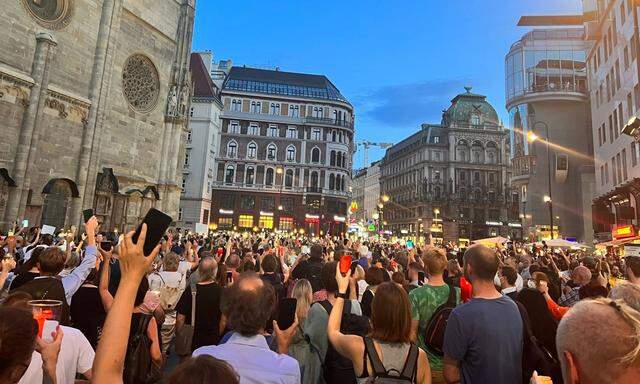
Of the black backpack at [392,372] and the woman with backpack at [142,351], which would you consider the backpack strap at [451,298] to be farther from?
the woman with backpack at [142,351]

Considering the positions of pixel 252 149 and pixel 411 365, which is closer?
pixel 411 365

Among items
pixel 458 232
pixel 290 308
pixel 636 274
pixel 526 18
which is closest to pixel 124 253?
pixel 290 308

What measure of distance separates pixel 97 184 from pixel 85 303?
24909 millimetres

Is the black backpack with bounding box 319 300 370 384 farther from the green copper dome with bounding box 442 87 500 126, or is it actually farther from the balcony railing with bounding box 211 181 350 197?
the green copper dome with bounding box 442 87 500 126

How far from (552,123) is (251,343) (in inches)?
2458

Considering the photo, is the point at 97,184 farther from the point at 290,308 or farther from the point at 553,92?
the point at 553,92

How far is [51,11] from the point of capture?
23.8 metres

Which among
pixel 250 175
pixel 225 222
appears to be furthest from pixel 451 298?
pixel 250 175

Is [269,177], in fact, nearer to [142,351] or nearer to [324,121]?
[324,121]

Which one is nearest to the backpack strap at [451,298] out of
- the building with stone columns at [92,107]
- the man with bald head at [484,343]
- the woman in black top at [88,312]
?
the man with bald head at [484,343]

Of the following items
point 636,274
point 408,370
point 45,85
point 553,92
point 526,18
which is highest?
point 526,18

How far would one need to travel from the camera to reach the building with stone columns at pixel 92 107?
21594 millimetres

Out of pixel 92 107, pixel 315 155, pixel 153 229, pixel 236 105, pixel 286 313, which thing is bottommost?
pixel 286 313

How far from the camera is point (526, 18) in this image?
56.1 m
